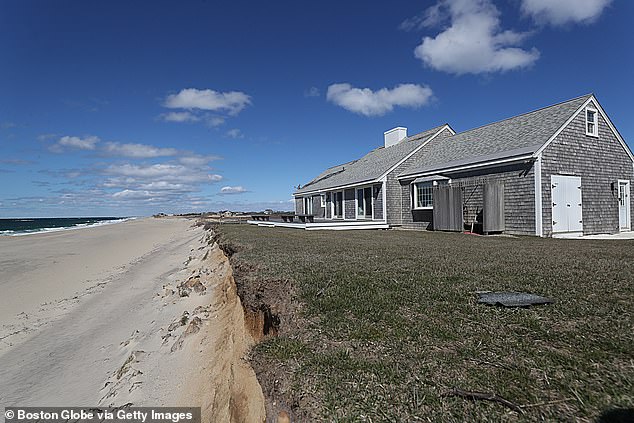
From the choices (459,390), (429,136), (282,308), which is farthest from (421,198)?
(459,390)

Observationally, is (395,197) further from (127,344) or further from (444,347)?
(444,347)

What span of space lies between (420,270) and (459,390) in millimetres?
3827

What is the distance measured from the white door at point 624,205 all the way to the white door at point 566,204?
3242 mm

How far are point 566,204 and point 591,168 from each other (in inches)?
95.7

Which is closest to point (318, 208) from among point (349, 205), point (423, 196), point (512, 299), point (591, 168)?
point (349, 205)

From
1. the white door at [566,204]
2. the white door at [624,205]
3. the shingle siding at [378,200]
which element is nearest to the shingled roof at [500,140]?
the shingle siding at [378,200]

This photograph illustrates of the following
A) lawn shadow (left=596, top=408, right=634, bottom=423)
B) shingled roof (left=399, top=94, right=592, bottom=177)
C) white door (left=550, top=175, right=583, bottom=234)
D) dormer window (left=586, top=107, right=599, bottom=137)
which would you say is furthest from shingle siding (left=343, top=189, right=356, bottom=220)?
lawn shadow (left=596, top=408, right=634, bottom=423)

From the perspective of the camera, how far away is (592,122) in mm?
15039

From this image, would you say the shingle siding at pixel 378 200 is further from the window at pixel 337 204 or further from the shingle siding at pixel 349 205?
the window at pixel 337 204

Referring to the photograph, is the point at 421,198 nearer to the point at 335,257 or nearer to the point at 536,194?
the point at 536,194

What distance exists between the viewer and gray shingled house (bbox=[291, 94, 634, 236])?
13.5 m

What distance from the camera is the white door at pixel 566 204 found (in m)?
13.6

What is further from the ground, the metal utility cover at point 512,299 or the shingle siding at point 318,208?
the shingle siding at point 318,208

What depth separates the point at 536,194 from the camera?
13.2 metres
